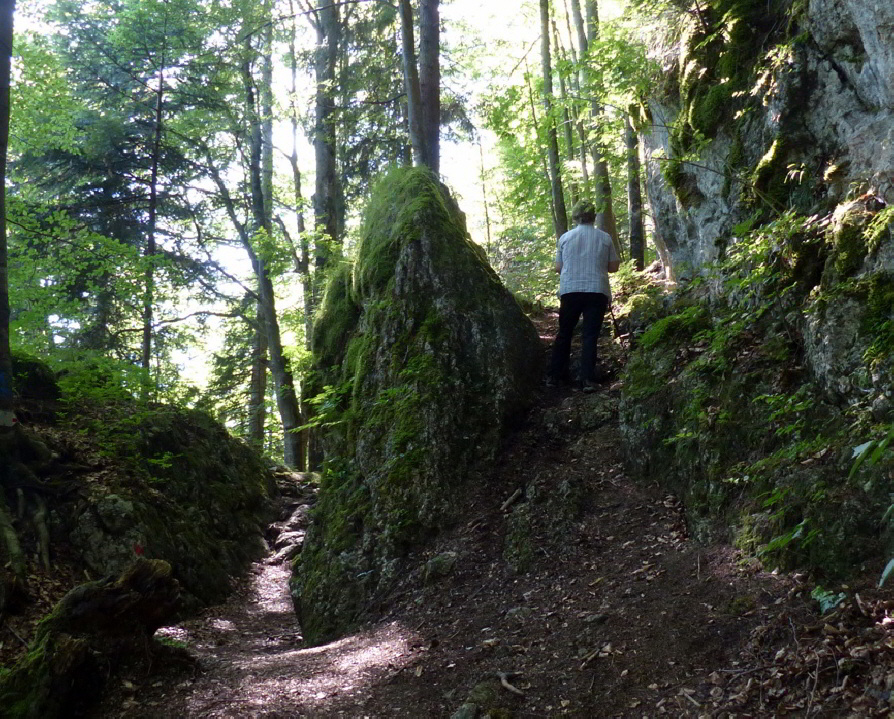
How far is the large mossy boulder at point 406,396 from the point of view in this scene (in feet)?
19.9

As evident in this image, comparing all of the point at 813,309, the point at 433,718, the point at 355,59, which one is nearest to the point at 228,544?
the point at 433,718

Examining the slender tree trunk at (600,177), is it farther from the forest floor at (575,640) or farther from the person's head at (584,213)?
the forest floor at (575,640)

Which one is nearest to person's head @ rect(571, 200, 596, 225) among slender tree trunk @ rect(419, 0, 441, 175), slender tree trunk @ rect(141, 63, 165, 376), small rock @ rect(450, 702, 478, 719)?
slender tree trunk @ rect(419, 0, 441, 175)

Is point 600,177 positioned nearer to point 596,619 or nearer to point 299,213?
point 596,619

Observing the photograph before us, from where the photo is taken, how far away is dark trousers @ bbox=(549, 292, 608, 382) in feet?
23.9

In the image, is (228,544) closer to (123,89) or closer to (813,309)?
(813,309)

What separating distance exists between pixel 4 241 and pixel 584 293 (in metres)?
6.16

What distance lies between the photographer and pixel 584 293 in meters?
7.33

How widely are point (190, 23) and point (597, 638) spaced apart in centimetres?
1560

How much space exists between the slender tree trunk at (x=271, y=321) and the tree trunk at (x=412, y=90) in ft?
18.9

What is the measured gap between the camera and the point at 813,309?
15.2 feet

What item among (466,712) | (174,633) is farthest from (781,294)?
(174,633)

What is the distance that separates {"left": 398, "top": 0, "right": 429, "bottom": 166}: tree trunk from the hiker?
11.6ft

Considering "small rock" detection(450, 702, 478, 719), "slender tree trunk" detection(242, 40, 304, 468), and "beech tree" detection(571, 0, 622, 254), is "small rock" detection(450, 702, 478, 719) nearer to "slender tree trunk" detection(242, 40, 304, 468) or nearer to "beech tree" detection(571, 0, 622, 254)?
"beech tree" detection(571, 0, 622, 254)
